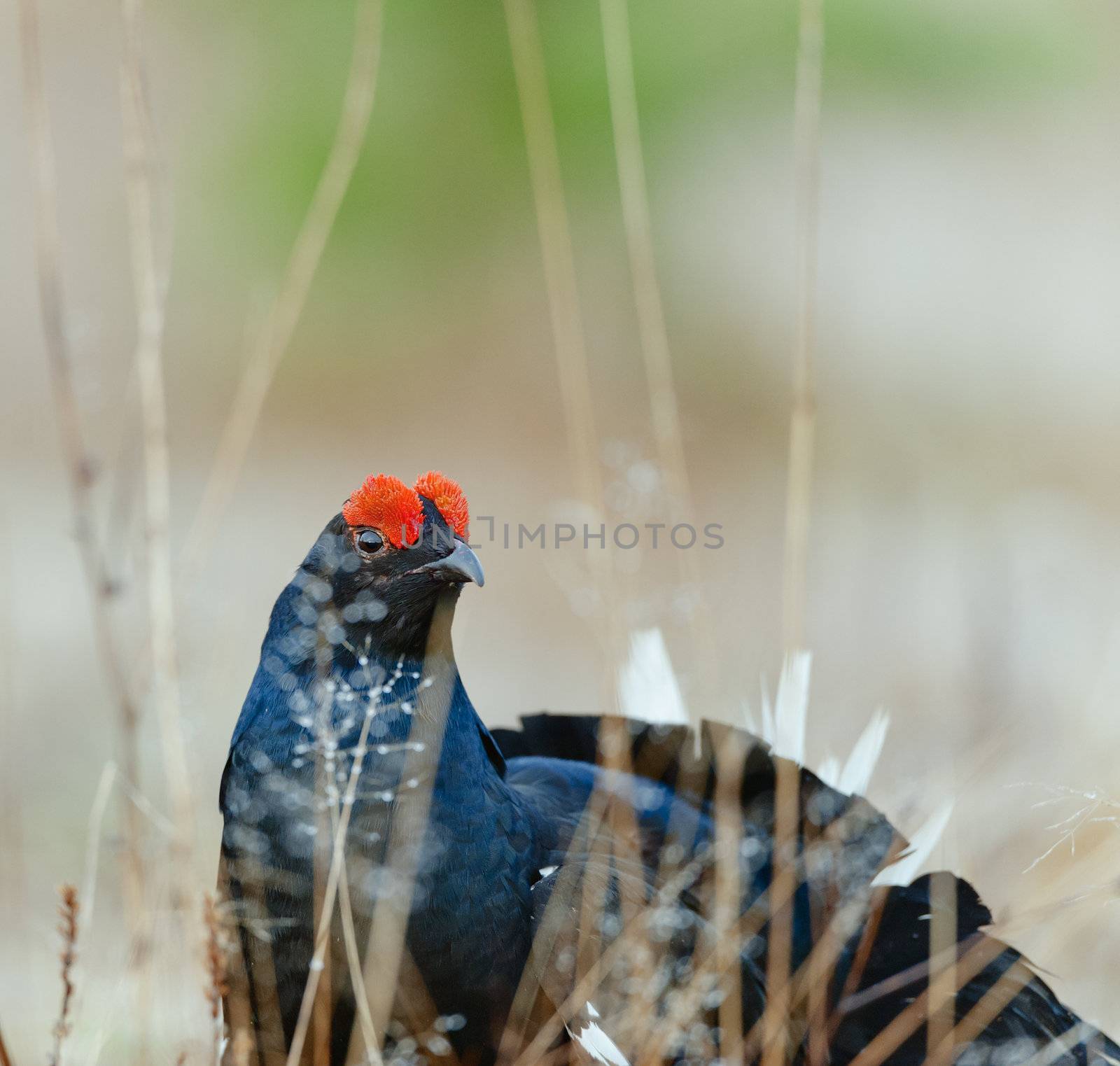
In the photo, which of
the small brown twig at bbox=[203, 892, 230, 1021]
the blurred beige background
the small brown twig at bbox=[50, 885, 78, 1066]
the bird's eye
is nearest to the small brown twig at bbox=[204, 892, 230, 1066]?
the small brown twig at bbox=[203, 892, 230, 1021]

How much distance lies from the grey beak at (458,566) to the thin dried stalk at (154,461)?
0.42 m

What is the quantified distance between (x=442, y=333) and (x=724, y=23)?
243 centimetres

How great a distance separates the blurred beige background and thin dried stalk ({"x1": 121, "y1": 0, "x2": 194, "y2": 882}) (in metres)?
3.09

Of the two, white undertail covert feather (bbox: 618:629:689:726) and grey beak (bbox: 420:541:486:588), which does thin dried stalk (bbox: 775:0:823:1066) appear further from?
white undertail covert feather (bbox: 618:629:689:726)

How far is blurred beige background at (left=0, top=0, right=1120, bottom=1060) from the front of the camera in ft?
17.2

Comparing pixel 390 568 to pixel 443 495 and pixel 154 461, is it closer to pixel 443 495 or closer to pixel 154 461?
pixel 443 495

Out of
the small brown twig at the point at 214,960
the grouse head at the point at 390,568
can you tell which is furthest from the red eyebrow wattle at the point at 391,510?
the small brown twig at the point at 214,960

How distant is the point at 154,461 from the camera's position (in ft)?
4.74

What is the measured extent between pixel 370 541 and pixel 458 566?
0.53 ft

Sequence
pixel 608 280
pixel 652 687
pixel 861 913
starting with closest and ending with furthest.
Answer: pixel 861 913 < pixel 652 687 < pixel 608 280

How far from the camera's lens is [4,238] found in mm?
6477

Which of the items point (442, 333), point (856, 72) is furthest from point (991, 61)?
point (442, 333)

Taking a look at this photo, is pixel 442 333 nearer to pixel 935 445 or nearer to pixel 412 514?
pixel 935 445

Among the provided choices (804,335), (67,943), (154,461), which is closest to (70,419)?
(154,461)
